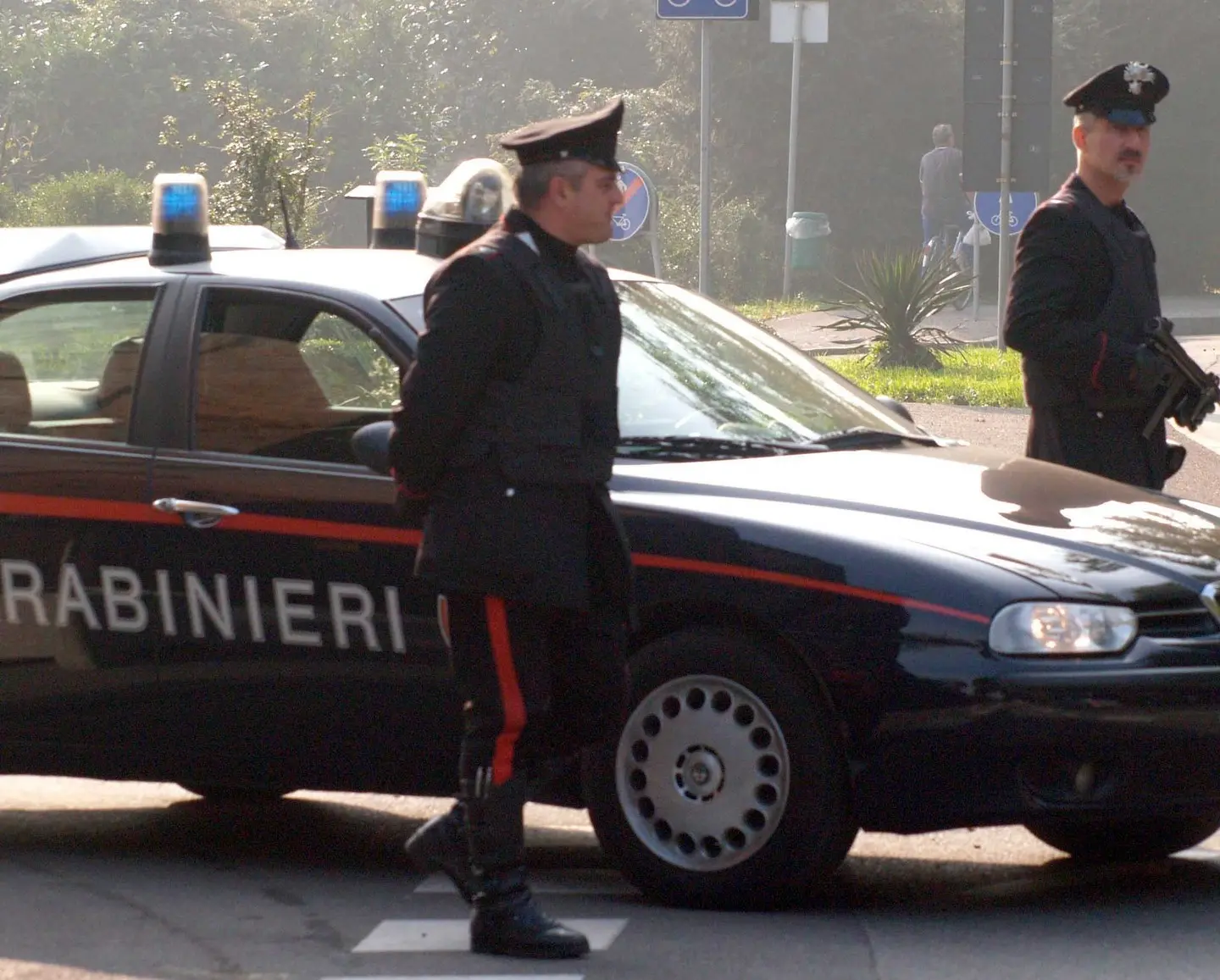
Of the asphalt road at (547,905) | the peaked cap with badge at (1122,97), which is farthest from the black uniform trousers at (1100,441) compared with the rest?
the asphalt road at (547,905)

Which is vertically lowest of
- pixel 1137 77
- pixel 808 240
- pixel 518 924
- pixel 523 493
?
pixel 808 240

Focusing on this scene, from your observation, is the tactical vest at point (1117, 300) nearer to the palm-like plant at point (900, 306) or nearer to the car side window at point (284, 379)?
the car side window at point (284, 379)

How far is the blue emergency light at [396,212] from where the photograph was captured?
6.84 meters

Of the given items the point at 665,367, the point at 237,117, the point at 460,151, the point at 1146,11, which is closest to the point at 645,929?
the point at 665,367

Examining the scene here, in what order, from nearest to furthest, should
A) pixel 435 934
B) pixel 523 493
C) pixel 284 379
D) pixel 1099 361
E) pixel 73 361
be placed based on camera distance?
pixel 523 493 → pixel 435 934 → pixel 284 379 → pixel 73 361 → pixel 1099 361

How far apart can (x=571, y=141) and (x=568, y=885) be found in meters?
1.80

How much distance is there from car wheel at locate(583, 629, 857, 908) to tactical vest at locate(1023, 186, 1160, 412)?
165 centimetres

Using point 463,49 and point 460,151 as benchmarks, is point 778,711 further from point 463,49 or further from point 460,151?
point 463,49

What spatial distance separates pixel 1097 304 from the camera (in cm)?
659

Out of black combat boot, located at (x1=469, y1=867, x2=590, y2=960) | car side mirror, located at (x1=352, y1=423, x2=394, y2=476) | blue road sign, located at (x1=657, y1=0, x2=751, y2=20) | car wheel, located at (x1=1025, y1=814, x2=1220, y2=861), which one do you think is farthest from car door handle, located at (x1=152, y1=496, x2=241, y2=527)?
blue road sign, located at (x1=657, y1=0, x2=751, y2=20)

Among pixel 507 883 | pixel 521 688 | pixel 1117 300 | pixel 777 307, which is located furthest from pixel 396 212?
pixel 777 307

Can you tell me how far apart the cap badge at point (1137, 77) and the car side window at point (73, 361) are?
8.36ft

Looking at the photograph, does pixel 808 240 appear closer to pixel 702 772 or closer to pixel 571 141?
pixel 702 772

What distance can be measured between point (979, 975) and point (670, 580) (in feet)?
3.45
